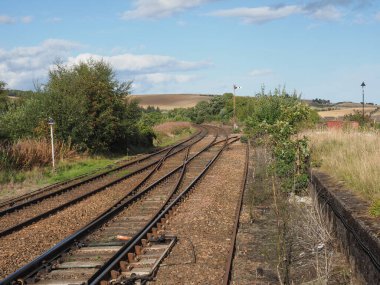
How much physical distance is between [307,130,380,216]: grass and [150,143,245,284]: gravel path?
2.78 metres

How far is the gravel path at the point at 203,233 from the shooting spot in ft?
27.7

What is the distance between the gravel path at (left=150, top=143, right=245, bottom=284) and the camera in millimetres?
8438

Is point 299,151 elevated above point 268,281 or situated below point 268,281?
above

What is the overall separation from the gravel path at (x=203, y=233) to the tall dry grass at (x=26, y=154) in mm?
8801

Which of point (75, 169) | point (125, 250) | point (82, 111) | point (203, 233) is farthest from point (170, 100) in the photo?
point (125, 250)

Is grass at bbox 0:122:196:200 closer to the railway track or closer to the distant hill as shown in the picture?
the railway track

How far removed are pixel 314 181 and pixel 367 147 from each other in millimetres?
1913

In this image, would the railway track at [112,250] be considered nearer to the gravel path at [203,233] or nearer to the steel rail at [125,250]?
the steel rail at [125,250]

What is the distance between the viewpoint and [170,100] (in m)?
148

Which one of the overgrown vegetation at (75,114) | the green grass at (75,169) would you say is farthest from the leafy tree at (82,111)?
the green grass at (75,169)

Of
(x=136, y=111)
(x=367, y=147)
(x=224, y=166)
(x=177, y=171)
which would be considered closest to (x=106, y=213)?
(x=367, y=147)

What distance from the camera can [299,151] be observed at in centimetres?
1540

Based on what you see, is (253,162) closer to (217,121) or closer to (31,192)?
(31,192)

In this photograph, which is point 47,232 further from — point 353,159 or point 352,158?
point 352,158
